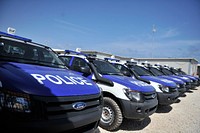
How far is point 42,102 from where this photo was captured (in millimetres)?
1986

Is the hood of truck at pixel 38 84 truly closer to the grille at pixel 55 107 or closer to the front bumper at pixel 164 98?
the grille at pixel 55 107

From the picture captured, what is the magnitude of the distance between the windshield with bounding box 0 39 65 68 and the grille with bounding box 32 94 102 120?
130 centimetres

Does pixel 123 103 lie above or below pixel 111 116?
above

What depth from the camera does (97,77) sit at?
462 centimetres

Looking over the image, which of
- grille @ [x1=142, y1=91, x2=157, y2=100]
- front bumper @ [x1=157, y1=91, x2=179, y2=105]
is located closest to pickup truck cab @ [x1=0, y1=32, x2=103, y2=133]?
grille @ [x1=142, y1=91, x2=157, y2=100]

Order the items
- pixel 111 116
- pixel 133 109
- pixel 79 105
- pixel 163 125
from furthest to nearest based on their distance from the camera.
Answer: pixel 163 125
pixel 111 116
pixel 133 109
pixel 79 105

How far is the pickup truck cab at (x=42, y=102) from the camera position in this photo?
1828mm

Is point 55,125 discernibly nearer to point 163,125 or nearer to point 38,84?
point 38,84

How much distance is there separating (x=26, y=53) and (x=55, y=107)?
5.77ft

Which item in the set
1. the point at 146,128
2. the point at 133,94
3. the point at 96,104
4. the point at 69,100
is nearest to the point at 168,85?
the point at 146,128

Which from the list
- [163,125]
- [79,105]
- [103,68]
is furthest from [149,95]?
[79,105]

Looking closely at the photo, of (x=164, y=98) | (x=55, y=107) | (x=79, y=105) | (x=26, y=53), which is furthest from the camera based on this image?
(x=164, y=98)

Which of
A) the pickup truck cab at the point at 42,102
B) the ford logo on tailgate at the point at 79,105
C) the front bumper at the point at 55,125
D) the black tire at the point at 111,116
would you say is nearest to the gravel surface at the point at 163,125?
the black tire at the point at 111,116

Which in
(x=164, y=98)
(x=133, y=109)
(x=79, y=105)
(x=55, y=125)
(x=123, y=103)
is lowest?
(x=164, y=98)
